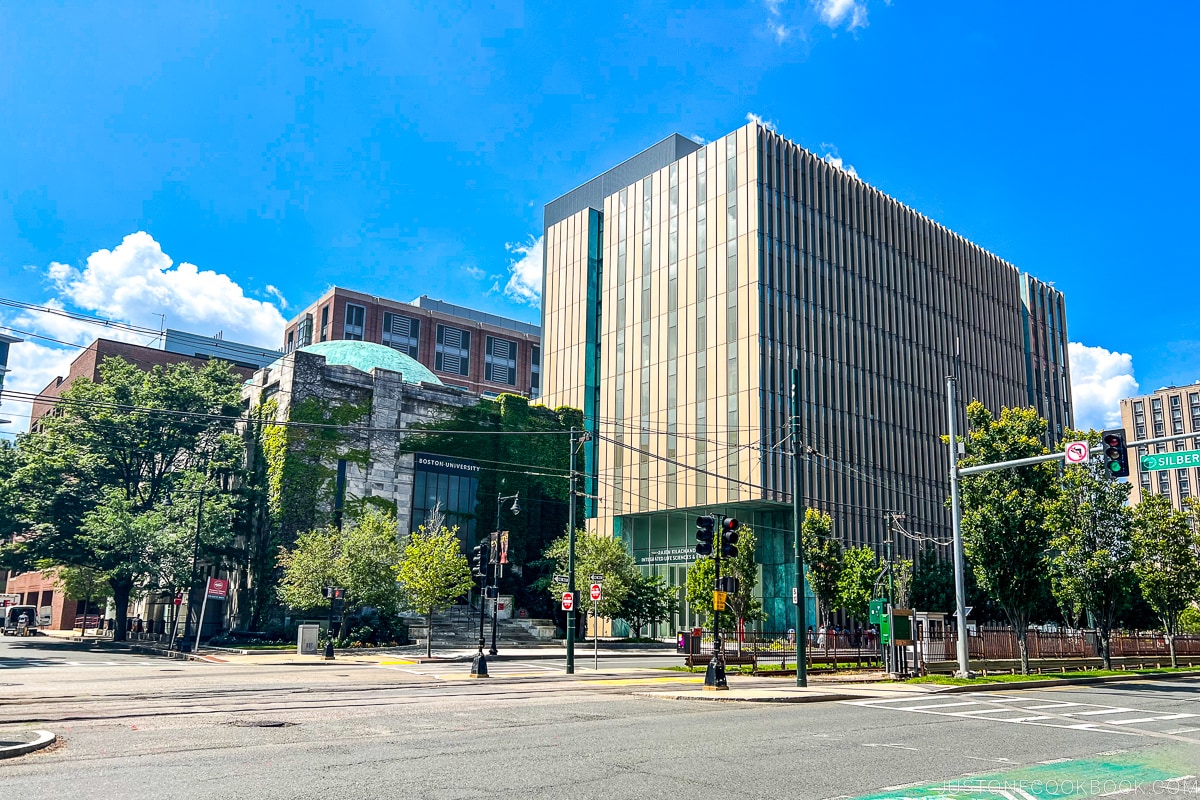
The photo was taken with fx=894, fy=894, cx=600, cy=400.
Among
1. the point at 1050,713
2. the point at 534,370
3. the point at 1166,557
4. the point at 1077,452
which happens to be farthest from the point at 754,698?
the point at 534,370

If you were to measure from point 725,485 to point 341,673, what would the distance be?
3333 centimetres

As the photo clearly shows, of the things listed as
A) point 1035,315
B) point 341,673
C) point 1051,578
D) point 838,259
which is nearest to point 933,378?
point 838,259

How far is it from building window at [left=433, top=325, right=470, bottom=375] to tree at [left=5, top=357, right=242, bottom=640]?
51.5 meters

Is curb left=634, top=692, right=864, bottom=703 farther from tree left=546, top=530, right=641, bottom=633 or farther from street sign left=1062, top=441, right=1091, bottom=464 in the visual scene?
tree left=546, top=530, right=641, bottom=633

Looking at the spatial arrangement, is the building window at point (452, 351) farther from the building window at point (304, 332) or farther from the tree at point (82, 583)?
A: the tree at point (82, 583)

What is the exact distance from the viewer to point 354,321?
10262 centimetres

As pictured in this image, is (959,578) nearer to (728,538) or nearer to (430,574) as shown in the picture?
(728,538)

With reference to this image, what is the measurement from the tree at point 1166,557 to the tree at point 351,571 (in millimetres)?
32284

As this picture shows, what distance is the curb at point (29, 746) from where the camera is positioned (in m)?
10.8

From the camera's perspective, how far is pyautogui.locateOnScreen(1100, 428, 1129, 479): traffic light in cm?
1873

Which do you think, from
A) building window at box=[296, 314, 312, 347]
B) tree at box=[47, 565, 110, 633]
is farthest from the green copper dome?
building window at box=[296, 314, 312, 347]

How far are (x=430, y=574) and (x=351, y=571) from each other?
4.20 meters

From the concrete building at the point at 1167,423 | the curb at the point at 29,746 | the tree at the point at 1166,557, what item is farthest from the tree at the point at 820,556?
the concrete building at the point at 1167,423

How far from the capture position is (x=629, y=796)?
877 cm
